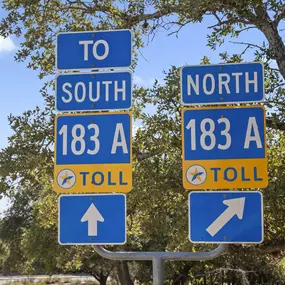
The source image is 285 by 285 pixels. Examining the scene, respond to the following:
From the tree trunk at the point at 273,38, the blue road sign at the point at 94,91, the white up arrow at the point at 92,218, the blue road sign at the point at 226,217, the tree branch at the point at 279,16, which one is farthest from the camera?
the tree trunk at the point at 273,38

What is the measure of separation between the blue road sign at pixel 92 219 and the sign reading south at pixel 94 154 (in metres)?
0.06

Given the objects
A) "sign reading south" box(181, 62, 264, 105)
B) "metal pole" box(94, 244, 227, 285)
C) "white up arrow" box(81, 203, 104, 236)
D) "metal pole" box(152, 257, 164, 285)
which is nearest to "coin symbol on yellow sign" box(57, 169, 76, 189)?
"white up arrow" box(81, 203, 104, 236)

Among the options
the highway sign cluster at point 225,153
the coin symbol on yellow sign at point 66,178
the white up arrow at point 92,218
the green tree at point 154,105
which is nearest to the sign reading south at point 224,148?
the highway sign cluster at point 225,153

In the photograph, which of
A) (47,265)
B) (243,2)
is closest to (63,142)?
(243,2)

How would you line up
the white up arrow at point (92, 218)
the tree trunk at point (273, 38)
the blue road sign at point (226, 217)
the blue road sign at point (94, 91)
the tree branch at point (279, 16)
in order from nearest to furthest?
1. the blue road sign at point (226, 217)
2. the white up arrow at point (92, 218)
3. the blue road sign at point (94, 91)
4. the tree branch at point (279, 16)
5. the tree trunk at point (273, 38)

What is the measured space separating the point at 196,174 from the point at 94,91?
705mm

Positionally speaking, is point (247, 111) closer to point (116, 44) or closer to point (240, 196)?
point (240, 196)

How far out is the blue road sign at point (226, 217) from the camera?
2.40 m

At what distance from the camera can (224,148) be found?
2.49 m

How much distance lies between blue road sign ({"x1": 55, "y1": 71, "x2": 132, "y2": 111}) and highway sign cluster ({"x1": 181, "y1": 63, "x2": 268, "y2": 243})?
32cm

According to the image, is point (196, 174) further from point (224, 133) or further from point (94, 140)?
point (94, 140)

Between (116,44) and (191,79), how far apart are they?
1.52ft

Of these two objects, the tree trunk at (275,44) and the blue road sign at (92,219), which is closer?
the blue road sign at (92,219)

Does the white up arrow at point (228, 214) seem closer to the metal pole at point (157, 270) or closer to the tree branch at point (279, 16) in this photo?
the metal pole at point (157, 270)
